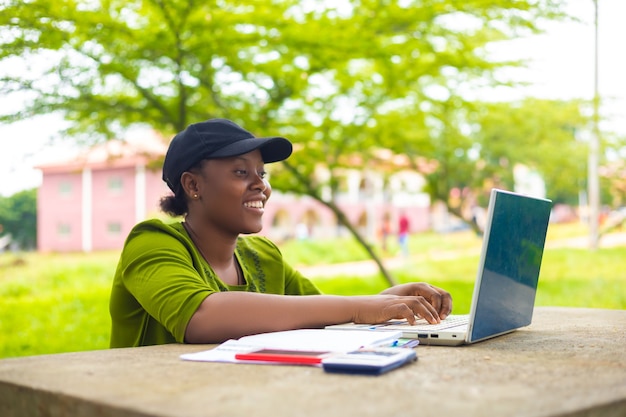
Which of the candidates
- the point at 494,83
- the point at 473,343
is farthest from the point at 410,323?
the point at 494,83

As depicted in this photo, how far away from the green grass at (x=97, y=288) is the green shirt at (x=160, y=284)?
3194 millimetres

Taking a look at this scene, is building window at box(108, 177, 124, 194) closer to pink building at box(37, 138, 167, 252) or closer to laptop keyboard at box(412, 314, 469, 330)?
pink building at box(37, 138, 167, 252)

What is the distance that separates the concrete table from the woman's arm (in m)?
0.12

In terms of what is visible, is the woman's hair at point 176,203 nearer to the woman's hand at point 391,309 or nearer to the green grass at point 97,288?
the woman's hand at point 391,309

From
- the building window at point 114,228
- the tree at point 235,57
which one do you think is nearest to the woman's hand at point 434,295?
the tree at point 235,57

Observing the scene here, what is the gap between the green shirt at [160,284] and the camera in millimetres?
1792

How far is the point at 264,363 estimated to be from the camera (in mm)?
1388

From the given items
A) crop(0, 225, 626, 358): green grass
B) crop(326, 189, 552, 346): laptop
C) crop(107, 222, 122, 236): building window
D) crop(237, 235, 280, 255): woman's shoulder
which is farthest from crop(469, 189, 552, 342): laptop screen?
crop(107, 222, 122, 236): building window

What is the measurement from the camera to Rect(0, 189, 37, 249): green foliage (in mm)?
13658

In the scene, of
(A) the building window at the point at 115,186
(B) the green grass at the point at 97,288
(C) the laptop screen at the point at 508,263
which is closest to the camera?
(C) the laptop screen at the point at 508,263

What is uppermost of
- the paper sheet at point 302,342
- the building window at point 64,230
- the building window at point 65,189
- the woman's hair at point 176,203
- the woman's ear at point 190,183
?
the woman's ear at point 190,183

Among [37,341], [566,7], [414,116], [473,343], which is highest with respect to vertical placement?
[566,7]

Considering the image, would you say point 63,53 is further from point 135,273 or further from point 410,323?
point 410,323

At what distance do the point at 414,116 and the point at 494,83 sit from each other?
72 cm
